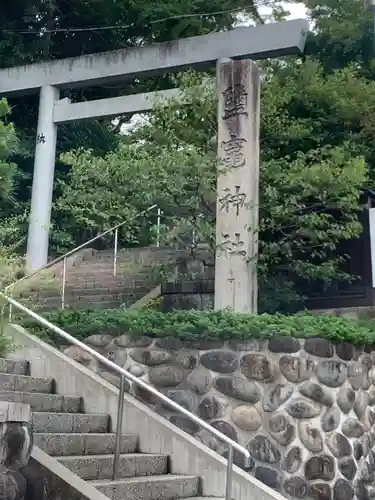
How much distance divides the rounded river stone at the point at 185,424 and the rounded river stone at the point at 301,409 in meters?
0.93

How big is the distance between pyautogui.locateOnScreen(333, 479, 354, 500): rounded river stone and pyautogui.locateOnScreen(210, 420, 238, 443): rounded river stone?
1147 millimetres

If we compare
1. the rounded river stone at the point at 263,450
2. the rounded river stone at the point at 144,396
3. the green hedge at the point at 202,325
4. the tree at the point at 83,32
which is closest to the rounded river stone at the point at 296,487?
the rounded river stone at the point at 263,450

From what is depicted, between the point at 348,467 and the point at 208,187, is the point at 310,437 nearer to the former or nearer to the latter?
the point at 348,467

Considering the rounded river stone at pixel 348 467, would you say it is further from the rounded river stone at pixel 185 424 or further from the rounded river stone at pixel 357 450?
the rounded river stone at pixel 185 424

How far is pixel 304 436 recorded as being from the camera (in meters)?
6.11

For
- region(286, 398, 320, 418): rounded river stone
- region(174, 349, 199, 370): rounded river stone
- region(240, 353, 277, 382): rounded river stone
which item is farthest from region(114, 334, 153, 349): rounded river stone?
region(286, 398, 320, 418): rounded river stone

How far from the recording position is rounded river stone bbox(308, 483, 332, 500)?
607 centimetres

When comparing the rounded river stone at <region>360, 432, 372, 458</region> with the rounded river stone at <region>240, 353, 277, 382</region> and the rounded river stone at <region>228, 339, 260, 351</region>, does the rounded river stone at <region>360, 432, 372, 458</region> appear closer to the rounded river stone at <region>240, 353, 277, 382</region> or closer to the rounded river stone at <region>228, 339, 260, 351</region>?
the rounded river stone at <region>240, 353, 277, 382</region>

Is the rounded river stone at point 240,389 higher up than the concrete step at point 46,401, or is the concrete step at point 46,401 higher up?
the rounded river stone at point 240,389

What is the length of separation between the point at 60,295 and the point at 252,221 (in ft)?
11.7

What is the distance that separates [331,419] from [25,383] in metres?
3.01

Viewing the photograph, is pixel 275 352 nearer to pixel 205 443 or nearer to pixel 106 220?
pixel 205 443

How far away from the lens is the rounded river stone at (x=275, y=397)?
6078mm

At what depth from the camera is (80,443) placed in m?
5.33
